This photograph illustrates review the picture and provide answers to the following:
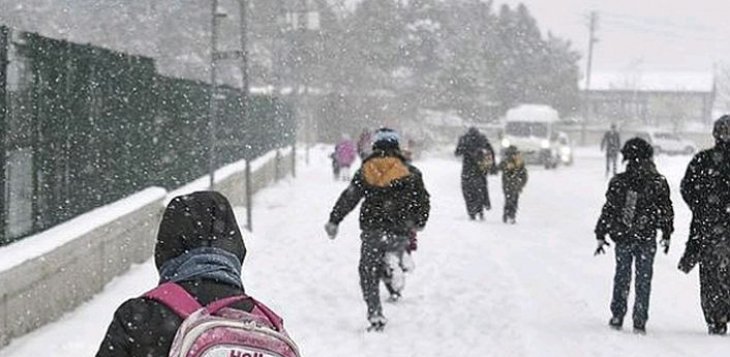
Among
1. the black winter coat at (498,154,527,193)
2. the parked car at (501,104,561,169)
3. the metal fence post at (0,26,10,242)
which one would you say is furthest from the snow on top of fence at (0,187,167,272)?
the parked car at (501,104,561,169)

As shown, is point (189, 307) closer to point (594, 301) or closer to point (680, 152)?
point (594, 301)

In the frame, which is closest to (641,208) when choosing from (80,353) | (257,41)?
(80,353)

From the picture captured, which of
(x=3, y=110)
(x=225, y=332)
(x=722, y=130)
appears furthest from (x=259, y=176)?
(x=225, y=332)

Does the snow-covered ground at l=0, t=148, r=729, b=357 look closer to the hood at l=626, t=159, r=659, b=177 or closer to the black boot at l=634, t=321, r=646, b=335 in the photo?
the black boot at l=634, t=321, r=646, b=335

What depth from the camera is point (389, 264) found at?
33.5 ft

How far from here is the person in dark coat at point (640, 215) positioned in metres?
9.26

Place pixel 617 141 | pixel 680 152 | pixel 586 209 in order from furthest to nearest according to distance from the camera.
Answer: pixel 680 152, pixel 617 141, pixel 586 209

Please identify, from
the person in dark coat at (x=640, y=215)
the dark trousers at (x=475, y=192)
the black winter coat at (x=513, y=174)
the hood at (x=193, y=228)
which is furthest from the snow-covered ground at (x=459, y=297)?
the hood at (x=193, y=228)

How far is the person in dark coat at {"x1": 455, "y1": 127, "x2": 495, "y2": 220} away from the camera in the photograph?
20250mm

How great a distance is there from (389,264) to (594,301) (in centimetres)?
235

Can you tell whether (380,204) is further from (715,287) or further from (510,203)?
(510,203)

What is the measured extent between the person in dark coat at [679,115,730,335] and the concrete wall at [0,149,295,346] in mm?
4731

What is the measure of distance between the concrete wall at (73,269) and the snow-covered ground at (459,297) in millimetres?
128

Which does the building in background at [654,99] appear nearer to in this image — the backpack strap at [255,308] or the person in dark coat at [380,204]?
the person in dark coat at [380,204]
